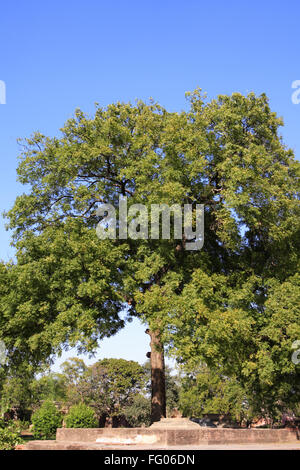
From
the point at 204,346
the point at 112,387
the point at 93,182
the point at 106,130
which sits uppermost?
the point at 106,130

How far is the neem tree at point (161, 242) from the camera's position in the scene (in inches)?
725

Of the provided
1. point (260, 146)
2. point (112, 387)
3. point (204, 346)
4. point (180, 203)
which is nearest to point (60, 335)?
point (204, 346)

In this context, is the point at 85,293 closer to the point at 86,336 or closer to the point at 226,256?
the point at 86,336

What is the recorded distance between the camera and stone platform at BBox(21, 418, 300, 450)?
15375 millimetres

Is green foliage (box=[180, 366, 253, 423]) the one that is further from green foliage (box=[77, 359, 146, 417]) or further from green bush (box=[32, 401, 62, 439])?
green bush (box=[32, 401, 62, 439])

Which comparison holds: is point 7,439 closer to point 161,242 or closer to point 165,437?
point 165,437

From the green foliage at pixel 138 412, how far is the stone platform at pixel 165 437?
112ft

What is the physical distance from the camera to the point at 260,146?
20469 millimetres

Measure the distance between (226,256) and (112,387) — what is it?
35353mm

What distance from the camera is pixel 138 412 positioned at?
5034cm
